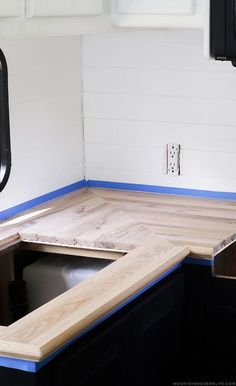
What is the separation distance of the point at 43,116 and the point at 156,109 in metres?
0.46

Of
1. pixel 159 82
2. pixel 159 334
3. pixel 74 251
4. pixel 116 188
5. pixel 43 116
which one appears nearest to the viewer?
pixel 159 334

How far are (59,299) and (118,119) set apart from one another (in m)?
1.33

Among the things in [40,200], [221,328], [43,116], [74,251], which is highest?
[43,116]

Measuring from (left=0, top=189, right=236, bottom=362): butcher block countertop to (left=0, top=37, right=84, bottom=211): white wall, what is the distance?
0.10m

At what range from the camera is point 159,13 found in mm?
2781

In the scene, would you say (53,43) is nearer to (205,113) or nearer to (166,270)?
(205,113)

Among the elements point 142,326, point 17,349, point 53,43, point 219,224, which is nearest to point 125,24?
point 53,43

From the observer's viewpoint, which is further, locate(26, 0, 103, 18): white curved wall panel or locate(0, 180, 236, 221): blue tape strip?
locate(0, 180, 236, 221): blue tape strip

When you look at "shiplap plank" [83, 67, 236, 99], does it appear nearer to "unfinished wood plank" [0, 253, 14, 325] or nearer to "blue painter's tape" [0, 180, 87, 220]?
"blue painter's tape" [0, 180, 87, 220]

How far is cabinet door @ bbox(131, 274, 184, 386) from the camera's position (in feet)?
8.54

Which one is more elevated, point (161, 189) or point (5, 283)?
point (161, 189)

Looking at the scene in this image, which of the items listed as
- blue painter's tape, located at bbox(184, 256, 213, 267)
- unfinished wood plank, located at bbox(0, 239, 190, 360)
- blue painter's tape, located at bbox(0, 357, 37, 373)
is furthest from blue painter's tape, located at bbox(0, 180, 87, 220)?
blue painter's tape, located at bbox(0, 357, 37, 373)

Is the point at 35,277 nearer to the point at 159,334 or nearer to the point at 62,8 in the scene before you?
the point at 159,334

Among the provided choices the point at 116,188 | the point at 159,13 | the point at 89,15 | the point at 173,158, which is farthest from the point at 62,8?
the point at 116,188
